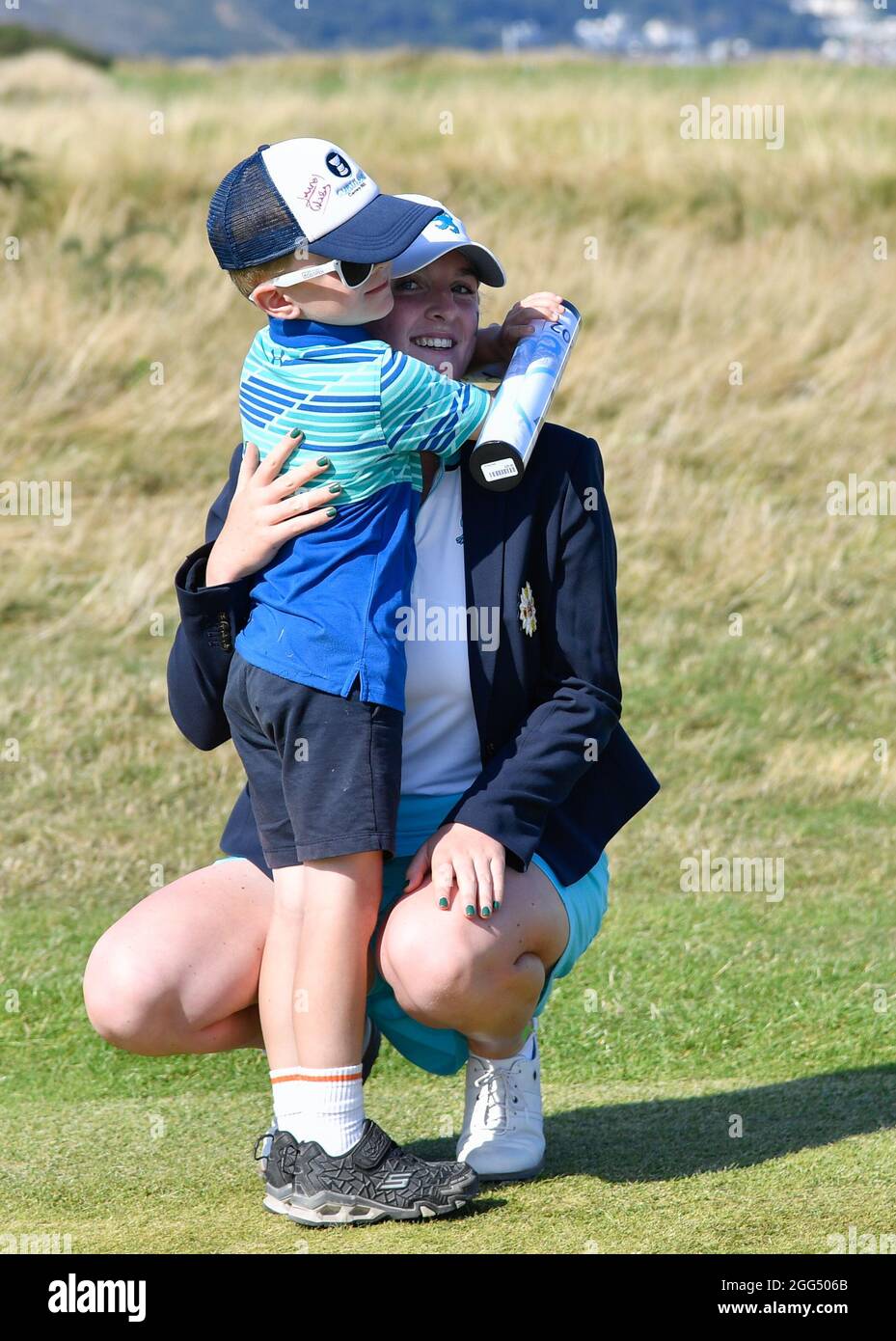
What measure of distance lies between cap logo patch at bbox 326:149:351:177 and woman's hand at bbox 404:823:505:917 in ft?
3.74

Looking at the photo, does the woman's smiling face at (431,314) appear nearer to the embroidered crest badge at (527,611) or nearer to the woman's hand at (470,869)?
the embroidered crest badge at (527,611)

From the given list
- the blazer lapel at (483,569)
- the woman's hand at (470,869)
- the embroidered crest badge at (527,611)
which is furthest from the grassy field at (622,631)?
the embroidered crest badge at (527,611)

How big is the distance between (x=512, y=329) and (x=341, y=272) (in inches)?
17.4

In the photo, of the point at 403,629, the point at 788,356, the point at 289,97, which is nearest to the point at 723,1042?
the point at 403,629

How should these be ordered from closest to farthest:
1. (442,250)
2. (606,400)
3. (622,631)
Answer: (442,250) → (622,631) → (606,400)

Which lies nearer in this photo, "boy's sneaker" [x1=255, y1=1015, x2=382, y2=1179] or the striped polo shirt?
the striped polo shirt

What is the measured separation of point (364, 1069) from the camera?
336cm

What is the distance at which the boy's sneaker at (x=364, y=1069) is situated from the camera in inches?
124

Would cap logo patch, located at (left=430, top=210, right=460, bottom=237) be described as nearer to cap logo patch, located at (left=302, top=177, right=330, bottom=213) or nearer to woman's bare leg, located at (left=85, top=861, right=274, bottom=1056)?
cap logo patch, located at (left=302, top=177, right=330, bottom=213)

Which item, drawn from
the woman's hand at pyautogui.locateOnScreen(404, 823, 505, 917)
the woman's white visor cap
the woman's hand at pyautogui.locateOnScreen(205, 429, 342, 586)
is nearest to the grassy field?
the woman's hand at pyautogui.locateOnScreen(404, 823, 505, 917)

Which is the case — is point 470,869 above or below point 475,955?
above

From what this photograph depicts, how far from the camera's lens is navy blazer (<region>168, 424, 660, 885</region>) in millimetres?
3156

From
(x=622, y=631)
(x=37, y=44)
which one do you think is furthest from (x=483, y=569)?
(x=37, y=44)

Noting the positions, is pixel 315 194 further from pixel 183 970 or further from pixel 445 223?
pixel 183 970
